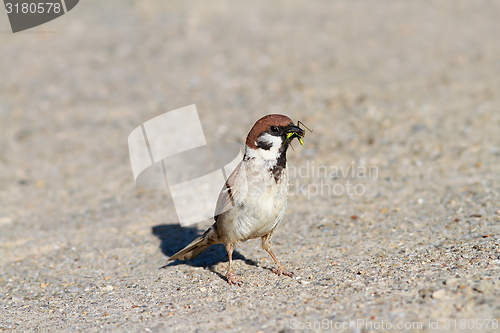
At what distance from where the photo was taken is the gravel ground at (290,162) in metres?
4.73

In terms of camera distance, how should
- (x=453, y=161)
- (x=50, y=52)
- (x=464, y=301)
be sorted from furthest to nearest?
(x=50, y=52) < (x=453, y=161) < (x=464, y=301)

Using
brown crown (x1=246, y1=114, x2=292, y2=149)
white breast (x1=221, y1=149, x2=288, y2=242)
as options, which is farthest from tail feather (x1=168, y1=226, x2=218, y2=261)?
brown crown (x1=246, y1=114, x2=292, y2=149)

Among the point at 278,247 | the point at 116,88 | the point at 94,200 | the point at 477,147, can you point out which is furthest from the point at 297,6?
the point at 278,247

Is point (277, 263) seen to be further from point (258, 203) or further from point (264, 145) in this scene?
point (264, 145)

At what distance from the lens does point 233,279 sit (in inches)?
208

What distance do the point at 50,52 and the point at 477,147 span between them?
10.7 meters

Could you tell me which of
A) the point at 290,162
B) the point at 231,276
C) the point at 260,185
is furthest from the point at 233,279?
the point at 290,162

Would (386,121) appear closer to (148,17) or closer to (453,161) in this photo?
(453,161)

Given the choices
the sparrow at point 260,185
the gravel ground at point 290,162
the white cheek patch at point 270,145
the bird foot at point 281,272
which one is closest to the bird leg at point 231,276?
the sparrow at point 260,185

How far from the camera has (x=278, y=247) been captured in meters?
6.29

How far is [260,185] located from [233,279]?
1.00 metres

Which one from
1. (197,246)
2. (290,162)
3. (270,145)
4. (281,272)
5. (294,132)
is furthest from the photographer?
(290,162)

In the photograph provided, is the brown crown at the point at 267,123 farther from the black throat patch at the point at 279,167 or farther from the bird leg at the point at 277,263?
the bird leg at the point at 277,263

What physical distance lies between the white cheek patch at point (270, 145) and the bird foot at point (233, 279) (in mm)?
1221
